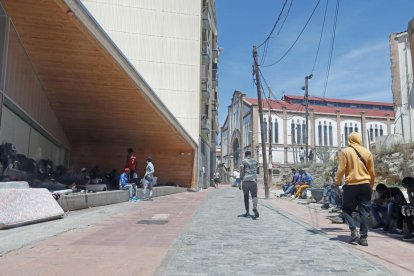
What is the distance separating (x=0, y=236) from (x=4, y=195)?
0.93 metres

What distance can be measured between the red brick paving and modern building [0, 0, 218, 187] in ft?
15.9

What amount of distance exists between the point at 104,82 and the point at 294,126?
4927 cm

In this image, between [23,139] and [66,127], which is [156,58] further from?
[23,139]

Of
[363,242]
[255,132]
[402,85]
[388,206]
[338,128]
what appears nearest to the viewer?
[363,242]

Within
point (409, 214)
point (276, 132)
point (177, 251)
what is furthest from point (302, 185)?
point (276, 132)

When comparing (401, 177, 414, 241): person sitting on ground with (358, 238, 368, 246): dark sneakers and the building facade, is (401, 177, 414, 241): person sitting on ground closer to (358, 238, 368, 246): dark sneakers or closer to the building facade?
(358, 238, 368, 246): dark sneakers

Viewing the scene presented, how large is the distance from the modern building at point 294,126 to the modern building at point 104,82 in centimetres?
2688

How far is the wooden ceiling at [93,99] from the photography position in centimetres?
971

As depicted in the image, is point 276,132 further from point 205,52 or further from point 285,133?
point 205,52

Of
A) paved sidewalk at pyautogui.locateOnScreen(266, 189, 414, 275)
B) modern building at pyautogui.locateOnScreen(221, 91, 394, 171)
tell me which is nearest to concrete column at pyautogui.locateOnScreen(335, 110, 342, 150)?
modern building at pyautogui.locateOnScreen(221, 91, 394, 171)

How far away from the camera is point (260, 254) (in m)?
5.41

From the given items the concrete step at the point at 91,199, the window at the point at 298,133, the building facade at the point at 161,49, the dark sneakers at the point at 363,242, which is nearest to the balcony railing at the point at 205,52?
the building facade at the point at 161,49

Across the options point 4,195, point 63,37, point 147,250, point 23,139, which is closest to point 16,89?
point 23,139

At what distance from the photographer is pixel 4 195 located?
674cm
